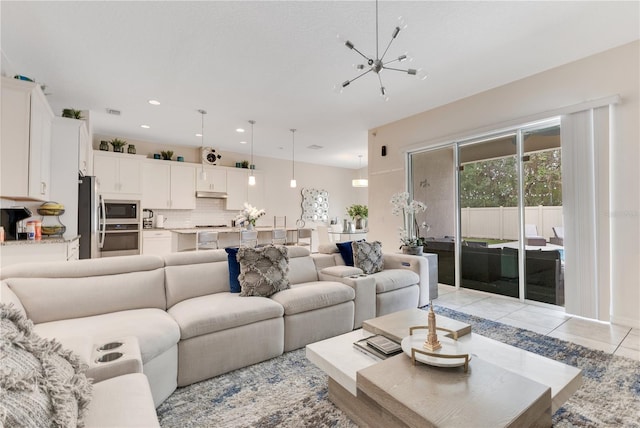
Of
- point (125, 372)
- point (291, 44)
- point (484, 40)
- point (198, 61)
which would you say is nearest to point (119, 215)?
point (198, 61)

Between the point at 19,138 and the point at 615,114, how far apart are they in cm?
597

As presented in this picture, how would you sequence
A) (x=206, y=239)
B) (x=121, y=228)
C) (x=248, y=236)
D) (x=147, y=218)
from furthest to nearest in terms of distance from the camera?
(x=147, y=218)
(x=121, y=228)
(x=248, y=236)
(x=206, y=239)

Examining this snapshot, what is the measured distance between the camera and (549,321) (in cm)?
318

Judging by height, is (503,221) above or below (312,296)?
above

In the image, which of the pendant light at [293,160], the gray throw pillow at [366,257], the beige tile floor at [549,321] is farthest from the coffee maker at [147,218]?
the beige tile floor at [549,321]

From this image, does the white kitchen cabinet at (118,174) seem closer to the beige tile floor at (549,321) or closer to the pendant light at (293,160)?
the pendant light at (293,160)

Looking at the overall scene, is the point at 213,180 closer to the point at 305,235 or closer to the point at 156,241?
the point at 156,241

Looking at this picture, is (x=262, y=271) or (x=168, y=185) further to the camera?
(x=168, y=185)

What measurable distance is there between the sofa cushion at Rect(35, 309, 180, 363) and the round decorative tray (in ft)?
4.62

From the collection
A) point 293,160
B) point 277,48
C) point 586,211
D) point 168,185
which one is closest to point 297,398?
point 277,48

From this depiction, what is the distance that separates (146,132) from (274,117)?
9.24 feet

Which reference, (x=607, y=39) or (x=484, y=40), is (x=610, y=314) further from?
(x=484, y=40)

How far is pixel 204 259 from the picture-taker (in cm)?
269

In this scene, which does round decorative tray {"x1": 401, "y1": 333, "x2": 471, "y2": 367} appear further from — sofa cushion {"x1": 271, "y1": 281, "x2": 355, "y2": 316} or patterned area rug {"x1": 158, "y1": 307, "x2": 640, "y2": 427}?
sofa cushion {"x1": 271, "y1": 281, "x2": 355, "y2": 316}
